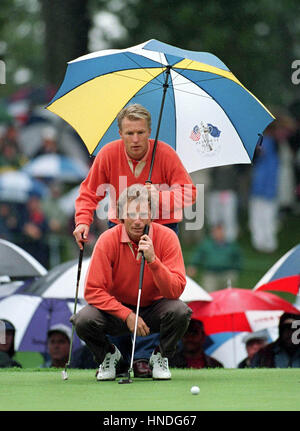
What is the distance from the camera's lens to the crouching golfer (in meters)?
7.68

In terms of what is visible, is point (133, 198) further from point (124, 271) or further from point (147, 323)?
point (147, 323)

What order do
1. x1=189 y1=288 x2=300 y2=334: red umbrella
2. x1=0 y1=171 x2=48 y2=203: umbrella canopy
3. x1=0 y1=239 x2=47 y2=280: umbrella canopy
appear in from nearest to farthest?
x1=189 y1=288 x2=300 y2=334: red umbrella → x1=0 y1=239 x2=47 y2=280: umbrella canopy → x1=0 y1=171 x2=48 y2=203: umbrella canopy

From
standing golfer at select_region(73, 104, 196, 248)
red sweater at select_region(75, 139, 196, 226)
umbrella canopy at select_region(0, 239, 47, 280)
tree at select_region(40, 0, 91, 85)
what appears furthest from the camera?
tree at select_region(40, 0, 91, 85)

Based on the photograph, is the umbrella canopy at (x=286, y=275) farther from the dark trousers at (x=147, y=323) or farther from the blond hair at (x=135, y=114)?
the blond hair at (x=135, y=114)

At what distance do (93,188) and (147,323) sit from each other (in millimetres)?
1085

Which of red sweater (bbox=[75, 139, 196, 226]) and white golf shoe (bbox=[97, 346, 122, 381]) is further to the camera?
red sweater (bbox=[75, 139, 196, 226])

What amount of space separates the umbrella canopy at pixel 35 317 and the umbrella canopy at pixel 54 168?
12.6m

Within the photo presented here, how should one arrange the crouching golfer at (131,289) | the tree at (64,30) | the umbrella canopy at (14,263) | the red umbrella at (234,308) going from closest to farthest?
the crouching golfer at (131,289) < the red umbrella at (234,308) < the umbrella canopy at (14,263) < the tree at (64,30)

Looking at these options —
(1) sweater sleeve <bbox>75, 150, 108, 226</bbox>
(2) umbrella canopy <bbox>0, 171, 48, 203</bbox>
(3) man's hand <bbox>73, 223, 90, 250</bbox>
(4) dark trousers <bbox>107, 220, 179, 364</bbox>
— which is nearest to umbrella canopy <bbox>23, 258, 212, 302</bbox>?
(4) dark trousers <bbox>107, 220, 179, 364</bbox>

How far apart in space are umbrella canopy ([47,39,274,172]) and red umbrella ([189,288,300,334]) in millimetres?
2301

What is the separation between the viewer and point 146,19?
25766 millimetres

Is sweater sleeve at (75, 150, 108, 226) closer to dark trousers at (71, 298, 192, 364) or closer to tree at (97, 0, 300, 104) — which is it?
dark trousers at (71, 298, 192, 364)

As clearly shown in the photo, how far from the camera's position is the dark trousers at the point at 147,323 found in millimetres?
7742

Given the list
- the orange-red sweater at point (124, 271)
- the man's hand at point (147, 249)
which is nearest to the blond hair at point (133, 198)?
the orange-red sweater at point (124, 271)
